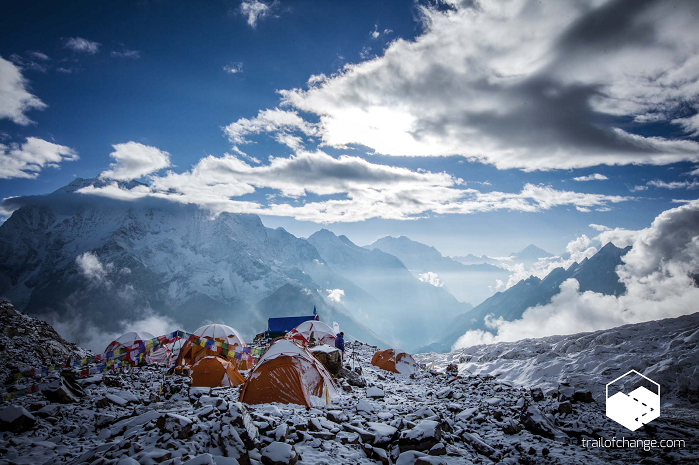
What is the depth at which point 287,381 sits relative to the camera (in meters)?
11.0

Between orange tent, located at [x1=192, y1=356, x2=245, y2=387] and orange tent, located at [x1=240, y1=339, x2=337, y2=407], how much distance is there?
433 centimetres

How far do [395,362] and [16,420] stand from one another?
2197cm

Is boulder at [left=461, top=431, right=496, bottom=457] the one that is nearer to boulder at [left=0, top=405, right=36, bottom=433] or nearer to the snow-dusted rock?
the snow-dusted rock

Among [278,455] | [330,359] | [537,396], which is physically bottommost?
[330,359]

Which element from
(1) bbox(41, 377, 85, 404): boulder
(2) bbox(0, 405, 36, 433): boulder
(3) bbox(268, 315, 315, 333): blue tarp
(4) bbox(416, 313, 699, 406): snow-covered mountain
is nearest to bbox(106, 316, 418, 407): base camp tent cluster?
(1) bbox(41, 377, 85, 404): boulder

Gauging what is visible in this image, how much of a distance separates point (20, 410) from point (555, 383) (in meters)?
21.5

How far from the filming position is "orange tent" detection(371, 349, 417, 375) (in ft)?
77.8


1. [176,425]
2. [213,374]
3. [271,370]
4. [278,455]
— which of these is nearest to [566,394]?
[278,455]

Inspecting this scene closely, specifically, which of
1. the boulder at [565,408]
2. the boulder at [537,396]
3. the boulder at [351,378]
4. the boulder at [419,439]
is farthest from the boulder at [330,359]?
the boulder at [565,408]

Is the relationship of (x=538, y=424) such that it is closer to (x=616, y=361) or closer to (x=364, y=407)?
(x=364, y=407)

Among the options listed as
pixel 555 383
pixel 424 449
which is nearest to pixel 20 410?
pixel 424 449

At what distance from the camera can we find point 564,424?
8898mm

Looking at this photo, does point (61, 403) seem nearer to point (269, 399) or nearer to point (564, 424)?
point (269, 399)

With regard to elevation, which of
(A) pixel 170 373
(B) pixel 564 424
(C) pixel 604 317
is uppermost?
(B) pixel 564 424
